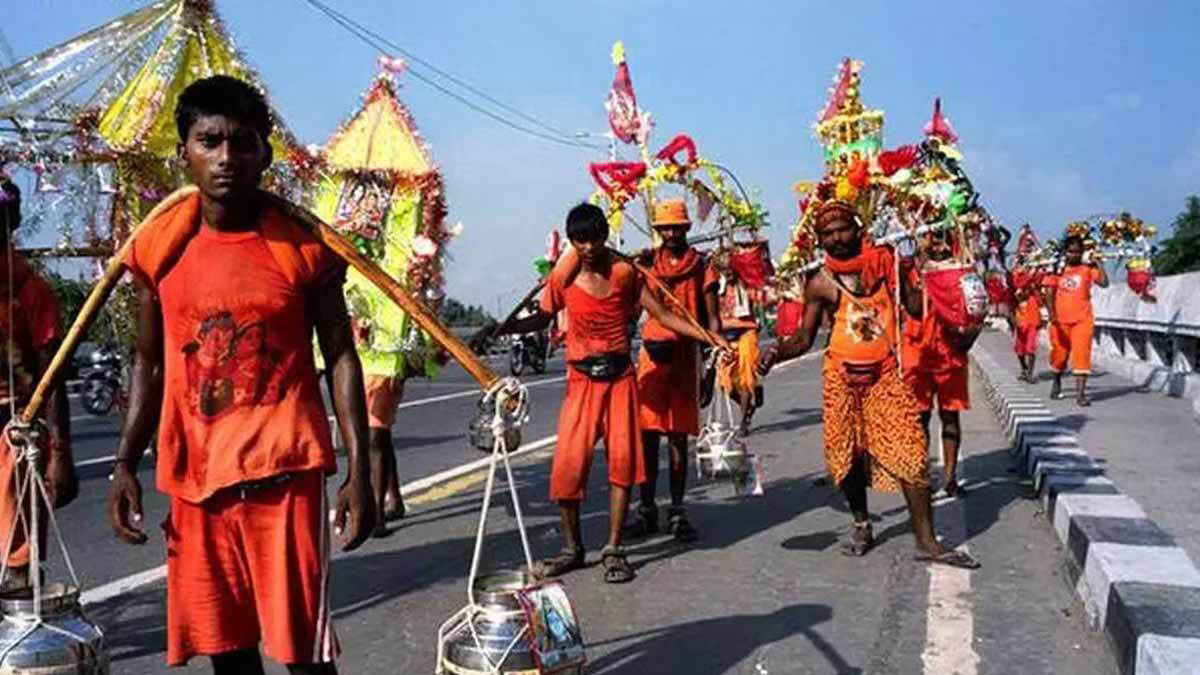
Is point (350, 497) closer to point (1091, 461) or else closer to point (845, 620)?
point (845, 620)

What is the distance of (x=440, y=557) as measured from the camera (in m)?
6.51

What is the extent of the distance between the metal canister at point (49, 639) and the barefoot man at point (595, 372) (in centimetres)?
312

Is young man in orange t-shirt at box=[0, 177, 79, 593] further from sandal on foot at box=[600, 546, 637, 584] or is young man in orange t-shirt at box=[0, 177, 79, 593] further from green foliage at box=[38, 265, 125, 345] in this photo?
sandal on foot at box=[600, 546, 637, 584]

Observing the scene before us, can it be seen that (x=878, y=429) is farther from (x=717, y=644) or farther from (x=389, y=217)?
(x=389, y=217)

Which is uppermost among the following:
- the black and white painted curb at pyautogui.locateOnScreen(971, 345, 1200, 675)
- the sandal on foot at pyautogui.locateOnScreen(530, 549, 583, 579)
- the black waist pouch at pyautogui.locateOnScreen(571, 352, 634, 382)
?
the black waist pouch at pyautogui.locateOnScreen(571, 352, 634, 382)

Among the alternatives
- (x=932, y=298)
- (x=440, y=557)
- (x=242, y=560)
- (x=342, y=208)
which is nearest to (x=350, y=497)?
(x=242, y=560)

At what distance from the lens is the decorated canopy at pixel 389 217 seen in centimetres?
688

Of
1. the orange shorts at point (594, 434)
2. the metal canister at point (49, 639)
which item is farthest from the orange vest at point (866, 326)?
the metal canister at point (49, 639)

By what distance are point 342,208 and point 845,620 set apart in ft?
11.8

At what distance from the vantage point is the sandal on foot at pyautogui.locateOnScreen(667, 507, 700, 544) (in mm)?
6840

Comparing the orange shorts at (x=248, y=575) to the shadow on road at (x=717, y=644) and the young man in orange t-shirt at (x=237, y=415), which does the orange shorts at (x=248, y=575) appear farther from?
the shadow on road at (x=717, y=644)

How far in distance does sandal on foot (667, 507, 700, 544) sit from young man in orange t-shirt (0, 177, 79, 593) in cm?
343

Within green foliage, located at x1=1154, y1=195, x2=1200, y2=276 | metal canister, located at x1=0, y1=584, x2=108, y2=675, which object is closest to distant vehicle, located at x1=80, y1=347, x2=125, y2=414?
metal canister, located at x1=0, y1=584, x2=108, y2=675

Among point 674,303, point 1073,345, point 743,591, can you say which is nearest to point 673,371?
point 674,303
